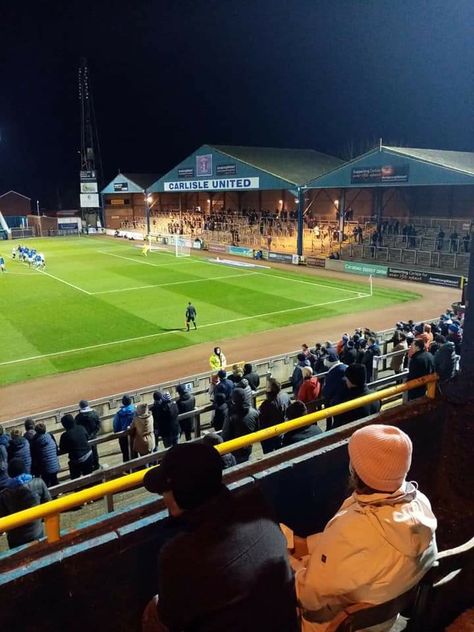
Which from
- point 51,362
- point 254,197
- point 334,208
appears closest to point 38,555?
point 51,362

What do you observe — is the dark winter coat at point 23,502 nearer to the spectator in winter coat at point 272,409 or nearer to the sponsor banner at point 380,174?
the spectator in winter coat at point 272,409

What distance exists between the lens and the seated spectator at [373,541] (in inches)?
108

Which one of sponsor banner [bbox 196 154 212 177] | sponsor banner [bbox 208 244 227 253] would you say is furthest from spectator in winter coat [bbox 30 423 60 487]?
sponsor banner [bbox 196 154 212 177]

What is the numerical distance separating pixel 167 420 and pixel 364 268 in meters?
30.6

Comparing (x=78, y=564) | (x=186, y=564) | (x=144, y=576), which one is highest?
A: (x=186, y=564)

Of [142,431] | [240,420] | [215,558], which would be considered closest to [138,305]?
[142,431]

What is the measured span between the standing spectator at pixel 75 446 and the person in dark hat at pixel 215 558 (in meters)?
6.67

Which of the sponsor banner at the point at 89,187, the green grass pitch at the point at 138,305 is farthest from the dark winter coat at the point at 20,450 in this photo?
the sponsor banner at the point at 89,187

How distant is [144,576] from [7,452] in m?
5.65

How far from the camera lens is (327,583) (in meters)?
2.81

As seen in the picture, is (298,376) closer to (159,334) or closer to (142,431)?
(142,431)

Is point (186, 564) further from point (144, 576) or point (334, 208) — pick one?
point (334, 208)

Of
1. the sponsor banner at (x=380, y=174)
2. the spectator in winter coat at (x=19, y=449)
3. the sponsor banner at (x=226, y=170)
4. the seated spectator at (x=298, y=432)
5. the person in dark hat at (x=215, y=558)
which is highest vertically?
the sponsor banner at (x=226, y=170)

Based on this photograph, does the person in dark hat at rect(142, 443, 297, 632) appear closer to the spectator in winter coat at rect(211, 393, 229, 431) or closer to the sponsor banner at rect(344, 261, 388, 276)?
the spectator in winter coat at rect(211, 393, 229, 431)
